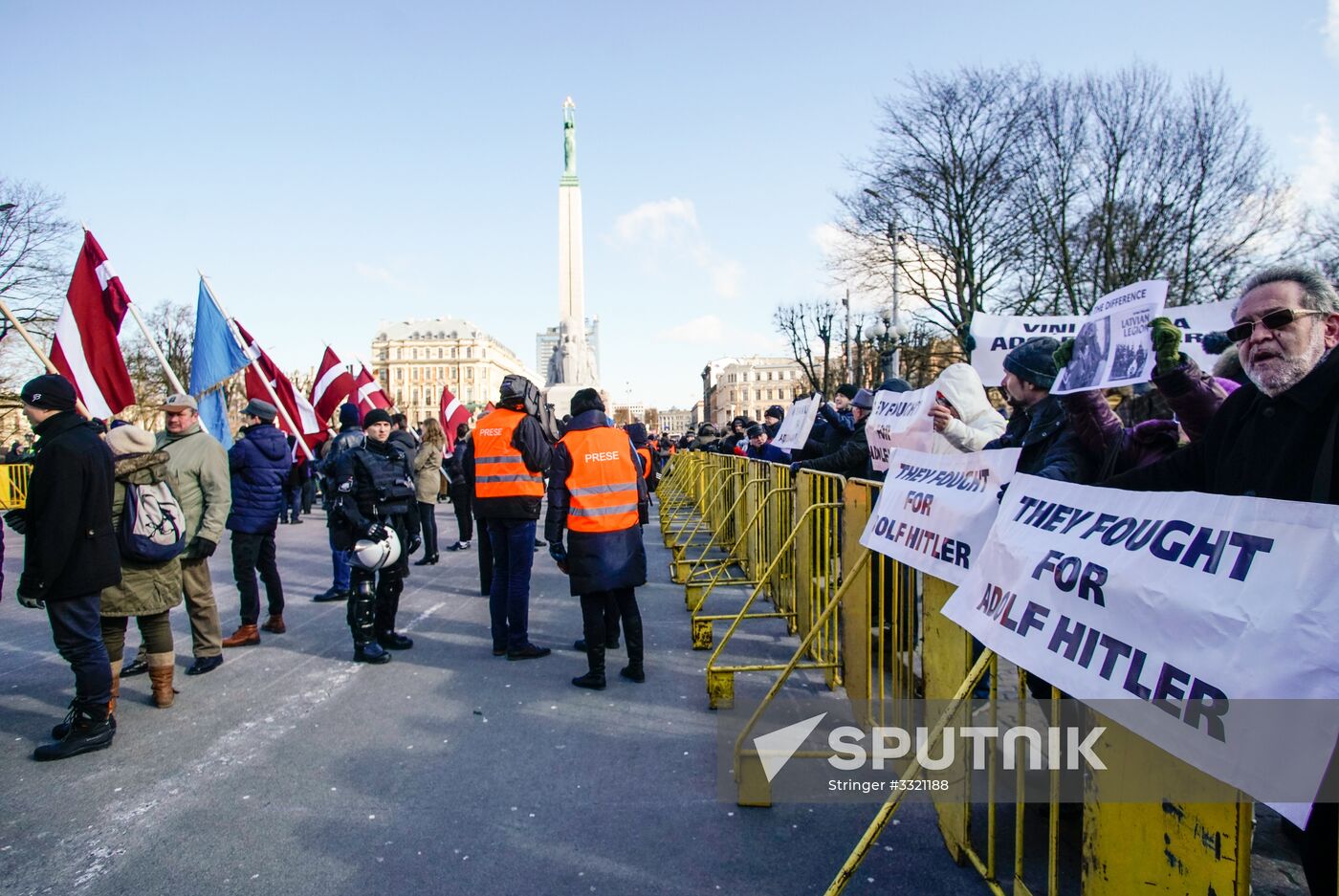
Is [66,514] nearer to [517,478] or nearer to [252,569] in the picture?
[252,569]

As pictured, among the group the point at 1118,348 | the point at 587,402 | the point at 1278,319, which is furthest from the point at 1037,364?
the point at 587,402

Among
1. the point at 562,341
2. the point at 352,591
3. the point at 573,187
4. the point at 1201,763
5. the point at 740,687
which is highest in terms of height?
the point at 573,187

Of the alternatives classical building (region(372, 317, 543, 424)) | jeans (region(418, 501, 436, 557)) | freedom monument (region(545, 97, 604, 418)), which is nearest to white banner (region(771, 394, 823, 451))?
jeans (region(418, 501, 436, 557))

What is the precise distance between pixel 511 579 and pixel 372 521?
1119mm

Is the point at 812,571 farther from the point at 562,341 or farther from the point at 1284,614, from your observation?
the point at 562,341

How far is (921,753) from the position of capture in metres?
2.59

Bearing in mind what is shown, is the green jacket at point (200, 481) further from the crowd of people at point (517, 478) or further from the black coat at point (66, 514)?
the black coat at point (66, 514)

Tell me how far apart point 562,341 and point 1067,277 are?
21736mm

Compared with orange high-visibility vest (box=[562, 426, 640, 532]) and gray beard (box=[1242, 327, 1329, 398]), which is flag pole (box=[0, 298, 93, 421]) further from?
gray beard (box=[1242, 327, 1329, 398])

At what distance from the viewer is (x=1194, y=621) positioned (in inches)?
69.9

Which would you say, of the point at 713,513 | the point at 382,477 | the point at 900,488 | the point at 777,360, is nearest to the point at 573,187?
the point at 713,513

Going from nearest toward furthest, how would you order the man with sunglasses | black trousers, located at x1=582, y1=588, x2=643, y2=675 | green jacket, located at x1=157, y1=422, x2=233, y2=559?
1. the man with sunglasses
2. black trousers, located at x1=582, y1=588, x2=643, y2=675
3. green jacket, located at x1=157, y1=422, x2=233, y2=559

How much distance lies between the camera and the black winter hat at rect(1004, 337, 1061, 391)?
4008 millimetres

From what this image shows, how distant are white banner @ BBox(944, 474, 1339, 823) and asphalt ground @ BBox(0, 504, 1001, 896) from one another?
1.26 m
